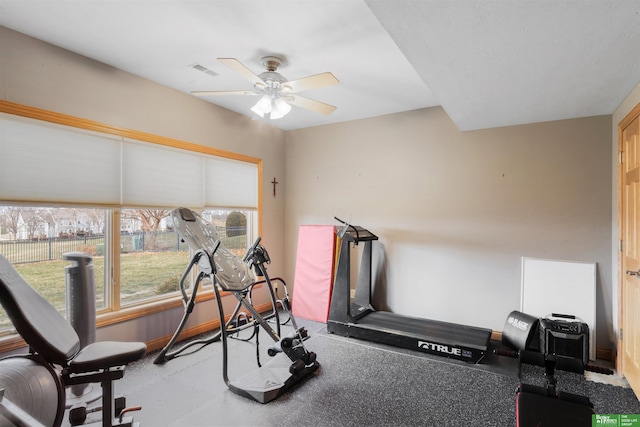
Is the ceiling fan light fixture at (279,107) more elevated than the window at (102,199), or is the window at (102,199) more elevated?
the ceiling fan light fixture at (279,107)

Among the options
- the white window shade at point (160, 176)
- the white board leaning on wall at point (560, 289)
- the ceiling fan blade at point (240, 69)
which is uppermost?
the ceiling fan blade at point (240, 69)

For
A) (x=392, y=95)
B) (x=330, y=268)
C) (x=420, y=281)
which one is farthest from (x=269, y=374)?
(x=392, y=95)

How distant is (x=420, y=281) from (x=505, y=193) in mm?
1459

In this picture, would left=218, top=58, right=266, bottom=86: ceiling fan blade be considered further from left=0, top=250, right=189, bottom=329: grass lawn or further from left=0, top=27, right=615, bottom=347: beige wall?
left=0, top=250, right=189, bottom=329: grass lawn

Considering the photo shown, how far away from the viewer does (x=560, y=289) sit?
3.39 m

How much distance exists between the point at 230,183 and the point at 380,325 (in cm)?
259

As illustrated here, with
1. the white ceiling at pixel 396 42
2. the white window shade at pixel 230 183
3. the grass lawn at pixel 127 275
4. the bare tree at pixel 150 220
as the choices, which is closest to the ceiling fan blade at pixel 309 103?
the white ceiling at pixel 396 42

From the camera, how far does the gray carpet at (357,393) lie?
2246mm

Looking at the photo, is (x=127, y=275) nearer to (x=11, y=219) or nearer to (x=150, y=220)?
(x=150, y=220)

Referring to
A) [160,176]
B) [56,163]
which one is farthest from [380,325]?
[56,163]

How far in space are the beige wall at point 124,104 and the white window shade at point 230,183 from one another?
0.63 feet

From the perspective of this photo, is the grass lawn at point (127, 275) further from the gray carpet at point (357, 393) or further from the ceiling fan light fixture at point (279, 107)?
the ceiling fan light fixture at point (279, 107)

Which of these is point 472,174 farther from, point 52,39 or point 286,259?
point 52,39

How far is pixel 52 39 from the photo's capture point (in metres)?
2.55
